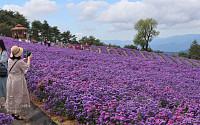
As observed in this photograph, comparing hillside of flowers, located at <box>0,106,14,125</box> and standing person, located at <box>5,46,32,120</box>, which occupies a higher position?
standing person, located at <box>5,46,32,120</box>

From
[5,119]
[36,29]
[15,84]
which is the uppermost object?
[36,29]

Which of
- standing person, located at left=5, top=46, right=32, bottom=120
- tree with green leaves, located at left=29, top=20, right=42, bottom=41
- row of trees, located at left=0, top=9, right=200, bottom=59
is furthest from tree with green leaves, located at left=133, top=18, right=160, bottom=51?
standing person, located at left=5, top=46, right=32, bottom=120

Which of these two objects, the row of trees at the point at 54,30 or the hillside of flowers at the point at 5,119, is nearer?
the hillside of flowers at the point at 5,119

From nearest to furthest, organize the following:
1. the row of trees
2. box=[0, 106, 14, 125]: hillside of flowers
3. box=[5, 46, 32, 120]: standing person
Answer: box=[0, 106, 14, 125]: hillside of flowers → box=[5, 46, 32, 120]: standing person → the row of trees

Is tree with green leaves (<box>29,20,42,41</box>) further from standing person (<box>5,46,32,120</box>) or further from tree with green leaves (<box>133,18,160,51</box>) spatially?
standing person (<box>5,46,32,120</box>)

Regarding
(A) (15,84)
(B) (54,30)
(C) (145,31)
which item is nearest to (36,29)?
(B) (54,30)

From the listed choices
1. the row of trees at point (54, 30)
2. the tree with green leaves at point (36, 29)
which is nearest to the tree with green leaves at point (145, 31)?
the row of trees at point (54, 30)

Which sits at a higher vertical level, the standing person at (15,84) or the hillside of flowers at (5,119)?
the standing person at (15,84)

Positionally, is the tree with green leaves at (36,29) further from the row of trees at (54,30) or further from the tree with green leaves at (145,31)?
the tree with green leaves at (145,31)

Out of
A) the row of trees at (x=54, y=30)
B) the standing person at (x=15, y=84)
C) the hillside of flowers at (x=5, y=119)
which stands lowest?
the hillside of flowers at (x=5, y=119)

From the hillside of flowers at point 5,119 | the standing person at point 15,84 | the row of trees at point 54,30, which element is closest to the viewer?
the hillside of flowers at point 5,119

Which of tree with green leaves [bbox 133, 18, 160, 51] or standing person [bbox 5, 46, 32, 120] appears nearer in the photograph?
standing person [bbox 5, 46, 32, 120]

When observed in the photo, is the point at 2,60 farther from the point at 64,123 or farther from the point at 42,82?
the point at 64,123

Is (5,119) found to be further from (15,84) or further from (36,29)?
(36,29)
